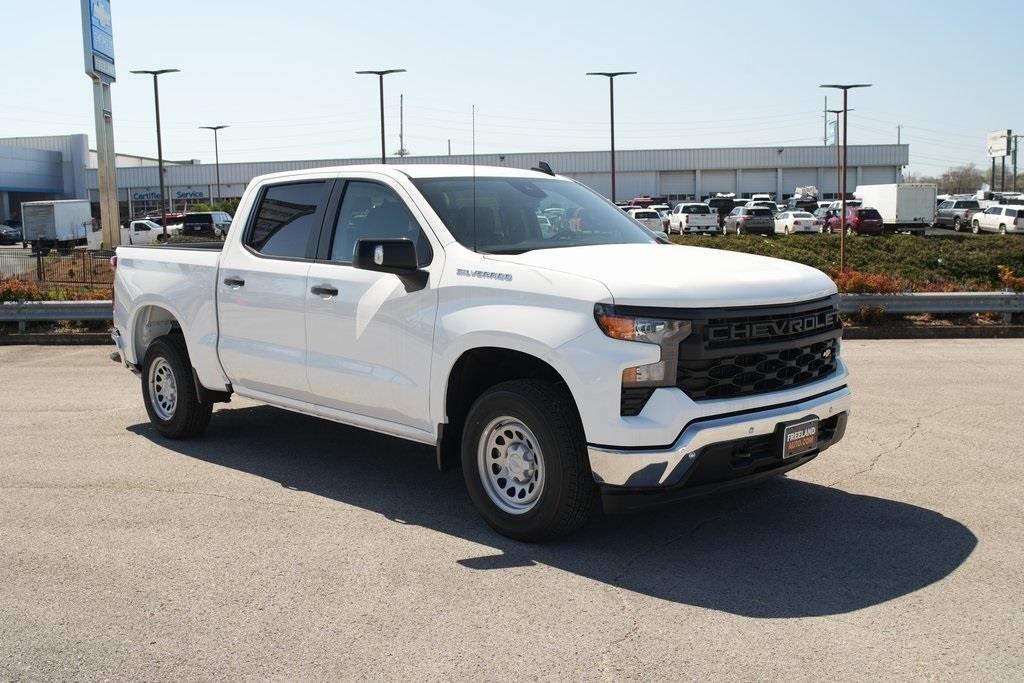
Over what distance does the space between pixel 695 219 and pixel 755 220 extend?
294 cm

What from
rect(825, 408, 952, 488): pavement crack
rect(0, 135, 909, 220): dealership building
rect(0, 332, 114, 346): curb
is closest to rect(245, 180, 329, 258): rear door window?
rect(825, 408, 952, 488): pavement crack

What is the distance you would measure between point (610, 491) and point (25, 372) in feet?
30.7

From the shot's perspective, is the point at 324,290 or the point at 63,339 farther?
the point at 63,339

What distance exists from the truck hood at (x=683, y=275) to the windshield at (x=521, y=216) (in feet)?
1.13

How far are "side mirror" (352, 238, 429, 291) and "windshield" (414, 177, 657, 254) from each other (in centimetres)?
31

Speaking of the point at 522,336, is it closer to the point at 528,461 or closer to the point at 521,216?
the point at 528,461

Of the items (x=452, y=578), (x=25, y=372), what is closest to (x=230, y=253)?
(x=452, y=578)

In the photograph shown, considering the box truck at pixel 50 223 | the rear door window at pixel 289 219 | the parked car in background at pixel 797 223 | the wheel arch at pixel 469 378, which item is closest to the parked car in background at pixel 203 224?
the box truck at pixel 50 223

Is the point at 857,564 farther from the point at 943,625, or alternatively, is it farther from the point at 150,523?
the point at 150,523

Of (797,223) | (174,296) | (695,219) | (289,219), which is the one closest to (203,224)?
(695,219)

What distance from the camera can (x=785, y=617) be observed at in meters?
4.50

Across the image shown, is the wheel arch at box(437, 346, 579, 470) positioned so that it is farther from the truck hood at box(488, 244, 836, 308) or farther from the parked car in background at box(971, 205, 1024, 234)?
the parked car in background at box(971, 205, 1024, 234)

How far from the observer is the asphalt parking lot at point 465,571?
163 inches

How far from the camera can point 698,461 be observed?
195 inches
